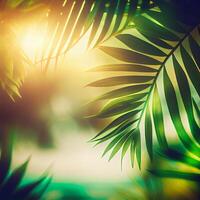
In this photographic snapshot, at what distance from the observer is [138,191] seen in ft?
2.67

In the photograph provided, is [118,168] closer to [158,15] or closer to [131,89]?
[131,89]

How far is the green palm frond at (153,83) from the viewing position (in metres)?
0.79

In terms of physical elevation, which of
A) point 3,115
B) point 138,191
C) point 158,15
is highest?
point 158,15

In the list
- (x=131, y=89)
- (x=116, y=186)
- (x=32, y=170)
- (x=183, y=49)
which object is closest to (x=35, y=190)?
(x=32, y=170)

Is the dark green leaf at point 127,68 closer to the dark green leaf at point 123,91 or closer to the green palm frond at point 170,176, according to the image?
the dark green leaf at point 123,91

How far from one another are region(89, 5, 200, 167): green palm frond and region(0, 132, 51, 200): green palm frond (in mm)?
192

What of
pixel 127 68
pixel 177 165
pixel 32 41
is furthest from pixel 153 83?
pixel 32 41

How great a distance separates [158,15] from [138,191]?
435 millimetres

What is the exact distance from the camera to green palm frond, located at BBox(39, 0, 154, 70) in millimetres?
748

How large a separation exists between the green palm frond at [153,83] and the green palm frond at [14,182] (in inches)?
7.6

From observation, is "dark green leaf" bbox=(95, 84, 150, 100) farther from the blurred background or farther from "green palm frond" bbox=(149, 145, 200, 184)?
"green palm frond" bbox=(149, 145, 200, 184)

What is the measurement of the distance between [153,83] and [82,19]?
0.23 metres

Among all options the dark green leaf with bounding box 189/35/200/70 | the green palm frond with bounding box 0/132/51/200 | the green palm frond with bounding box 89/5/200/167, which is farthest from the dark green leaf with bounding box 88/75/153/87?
the green palm frond with bounding box 0/132/51/200

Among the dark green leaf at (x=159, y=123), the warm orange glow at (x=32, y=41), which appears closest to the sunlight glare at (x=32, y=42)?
the warm orange glow at (x=32, y=41)
